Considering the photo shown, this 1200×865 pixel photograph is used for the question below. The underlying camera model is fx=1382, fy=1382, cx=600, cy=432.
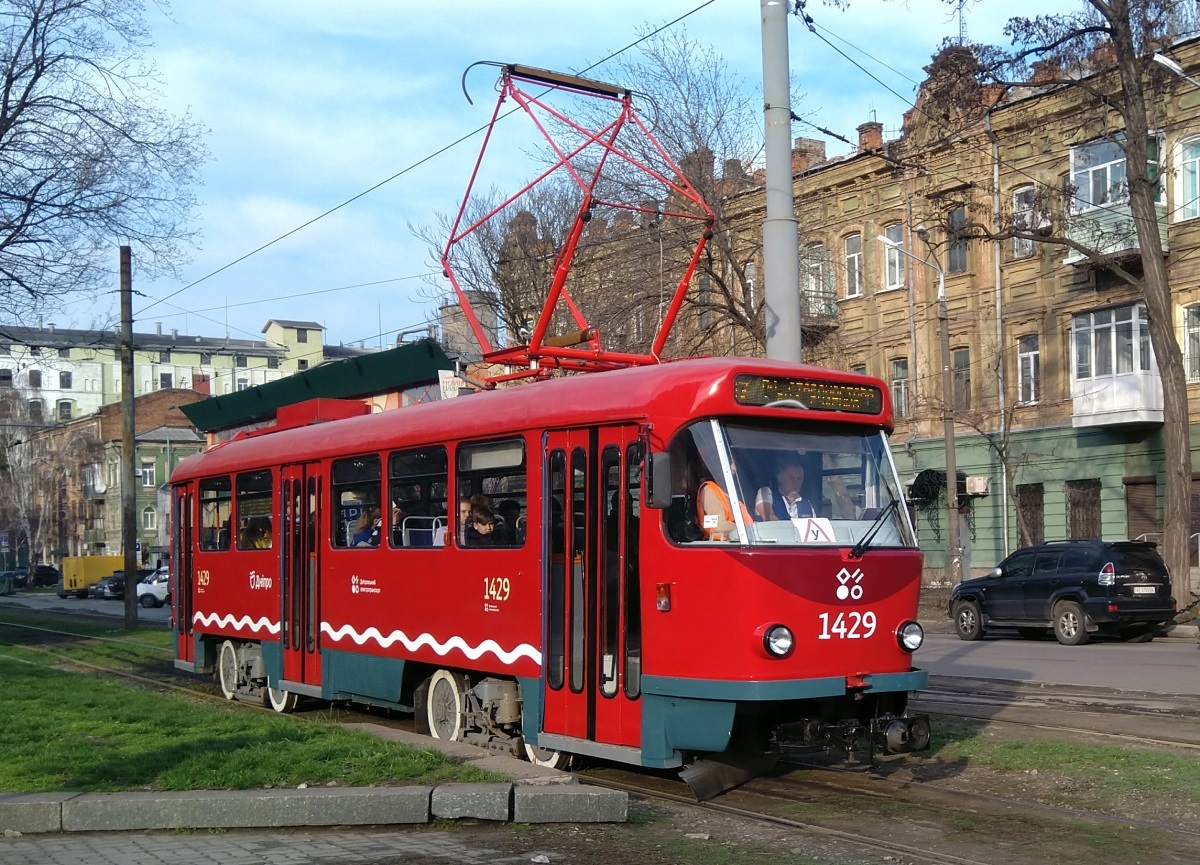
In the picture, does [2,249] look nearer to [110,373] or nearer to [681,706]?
[681,706]

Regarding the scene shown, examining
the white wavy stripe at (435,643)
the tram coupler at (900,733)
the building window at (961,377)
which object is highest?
the building window at (961,377)

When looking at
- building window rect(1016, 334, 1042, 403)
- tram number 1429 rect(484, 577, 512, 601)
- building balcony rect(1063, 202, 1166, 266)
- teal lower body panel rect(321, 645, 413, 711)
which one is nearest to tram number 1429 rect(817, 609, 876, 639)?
tram number 1429 rect(484, 577, 512, 601)

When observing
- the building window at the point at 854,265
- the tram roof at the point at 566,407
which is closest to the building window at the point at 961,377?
the building window at the point at 854,265

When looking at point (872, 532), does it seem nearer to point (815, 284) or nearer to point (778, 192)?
point (778, 192)

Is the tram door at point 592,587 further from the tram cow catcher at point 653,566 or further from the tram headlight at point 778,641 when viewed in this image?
the tram headlight at point 778,641

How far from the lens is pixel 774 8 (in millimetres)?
12625

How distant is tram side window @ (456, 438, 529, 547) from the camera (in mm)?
10633

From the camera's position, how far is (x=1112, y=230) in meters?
33.7

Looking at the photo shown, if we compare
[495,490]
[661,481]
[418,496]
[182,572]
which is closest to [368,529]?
[418,496]

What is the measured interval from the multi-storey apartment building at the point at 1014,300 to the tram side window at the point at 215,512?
16.2 meters

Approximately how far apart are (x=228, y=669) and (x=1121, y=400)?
24204 millimetres

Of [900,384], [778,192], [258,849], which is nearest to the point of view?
[258,849]

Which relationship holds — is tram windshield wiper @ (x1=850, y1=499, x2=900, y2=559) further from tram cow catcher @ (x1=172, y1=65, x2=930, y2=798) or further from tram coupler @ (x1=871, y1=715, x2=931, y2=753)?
tram coupler @ (x1=871, y1=715, x2=931, y2=753)

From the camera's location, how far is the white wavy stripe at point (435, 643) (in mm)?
10484
